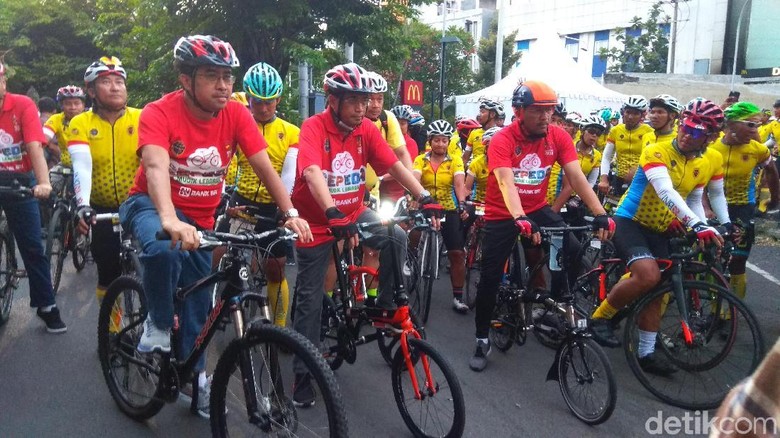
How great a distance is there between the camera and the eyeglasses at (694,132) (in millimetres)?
4711

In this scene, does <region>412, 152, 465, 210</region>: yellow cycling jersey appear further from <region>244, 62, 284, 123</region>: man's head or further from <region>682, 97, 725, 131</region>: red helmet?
<region>682, 97, 725, 131</region>: red helmet

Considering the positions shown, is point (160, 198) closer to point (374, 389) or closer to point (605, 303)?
point (374, 389)

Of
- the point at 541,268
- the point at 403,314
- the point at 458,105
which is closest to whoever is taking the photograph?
the point at 403,314

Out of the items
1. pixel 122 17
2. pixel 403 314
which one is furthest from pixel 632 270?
pixel 122 17

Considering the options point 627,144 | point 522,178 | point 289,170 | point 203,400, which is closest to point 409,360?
point 203,400

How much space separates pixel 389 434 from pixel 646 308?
2.05m

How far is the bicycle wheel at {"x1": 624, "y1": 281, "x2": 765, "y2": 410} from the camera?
14.4ft

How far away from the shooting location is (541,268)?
509 centimetres

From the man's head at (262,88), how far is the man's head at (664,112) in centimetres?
399

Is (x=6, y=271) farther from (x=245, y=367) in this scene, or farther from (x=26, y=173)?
(x=245, y=367)

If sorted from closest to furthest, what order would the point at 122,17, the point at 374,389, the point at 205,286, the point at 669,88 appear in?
1. the point at 205,286
2. the point at 374,389
3. the point at 122,17
4. the point at 669,88

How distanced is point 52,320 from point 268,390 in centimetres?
341

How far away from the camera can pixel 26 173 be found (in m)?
5.57

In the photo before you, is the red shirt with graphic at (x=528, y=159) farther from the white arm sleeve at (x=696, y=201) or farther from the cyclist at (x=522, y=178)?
the white arm sleeve at (x=696, y=201)
